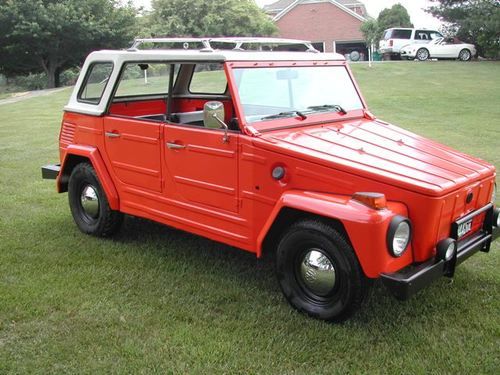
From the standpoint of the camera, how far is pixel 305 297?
3.79m

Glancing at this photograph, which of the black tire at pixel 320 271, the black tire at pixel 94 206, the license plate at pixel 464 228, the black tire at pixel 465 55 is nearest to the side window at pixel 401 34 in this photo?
the black tire at pixel 465 55

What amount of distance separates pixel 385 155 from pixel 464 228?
0.72m

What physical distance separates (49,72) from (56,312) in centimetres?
2804

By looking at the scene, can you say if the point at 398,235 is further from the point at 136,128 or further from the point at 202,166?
the point at 136,128

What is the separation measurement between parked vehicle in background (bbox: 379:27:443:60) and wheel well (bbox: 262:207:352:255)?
27.7 metres

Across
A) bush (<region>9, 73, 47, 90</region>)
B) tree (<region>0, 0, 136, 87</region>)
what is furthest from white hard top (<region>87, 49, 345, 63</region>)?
bush (<region>9, 73, 47, 90</region>)

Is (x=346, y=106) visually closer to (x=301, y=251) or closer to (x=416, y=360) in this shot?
(x=301, y=251)

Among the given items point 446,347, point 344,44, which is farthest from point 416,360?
point 344,44

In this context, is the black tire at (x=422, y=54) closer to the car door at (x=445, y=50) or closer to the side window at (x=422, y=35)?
the car door at (x=445, y=50)

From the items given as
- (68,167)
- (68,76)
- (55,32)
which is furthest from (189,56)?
(68,76)

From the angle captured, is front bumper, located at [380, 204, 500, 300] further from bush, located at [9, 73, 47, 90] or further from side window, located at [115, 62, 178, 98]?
bush, located at [9, 73, 47, 90]

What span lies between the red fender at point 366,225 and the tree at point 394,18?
3750 centimetres

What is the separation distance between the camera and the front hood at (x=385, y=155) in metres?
3.44

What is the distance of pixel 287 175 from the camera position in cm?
373
